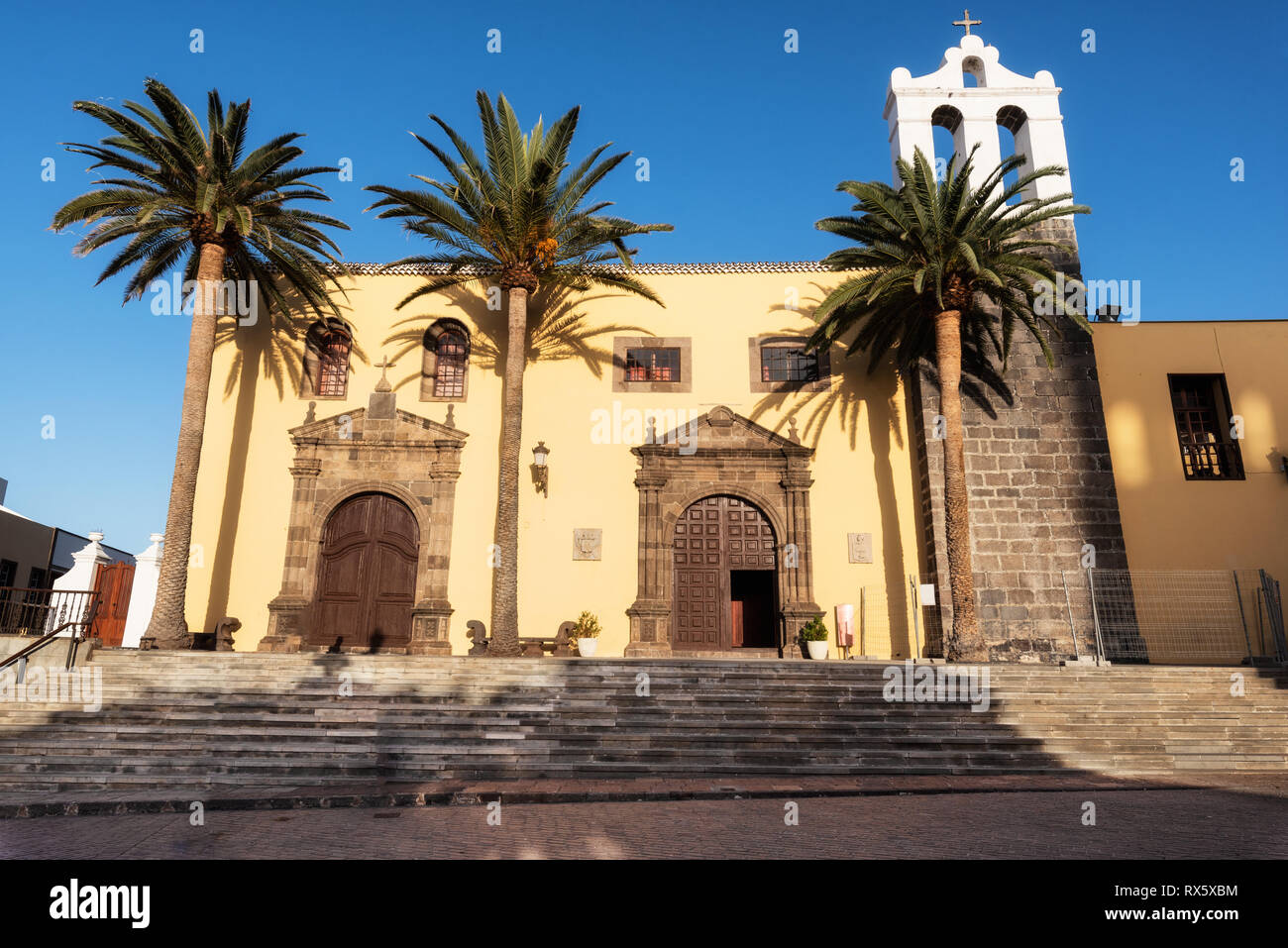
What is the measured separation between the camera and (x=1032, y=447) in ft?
51.0

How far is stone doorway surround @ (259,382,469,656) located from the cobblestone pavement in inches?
323

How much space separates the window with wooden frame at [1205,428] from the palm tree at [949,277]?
3878 millimetres

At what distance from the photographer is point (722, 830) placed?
20.5ft

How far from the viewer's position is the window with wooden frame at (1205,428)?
16.1m

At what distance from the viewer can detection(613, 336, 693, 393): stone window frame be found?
661 inches

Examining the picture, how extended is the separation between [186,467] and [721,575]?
9.99m

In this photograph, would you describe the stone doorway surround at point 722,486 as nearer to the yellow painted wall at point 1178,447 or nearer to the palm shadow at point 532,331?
the palm shadow at point 532,331

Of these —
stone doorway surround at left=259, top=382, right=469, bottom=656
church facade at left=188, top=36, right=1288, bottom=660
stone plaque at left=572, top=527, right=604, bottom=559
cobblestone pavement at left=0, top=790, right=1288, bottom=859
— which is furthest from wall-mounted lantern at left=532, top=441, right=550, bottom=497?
→ cobblestone pavement at left=0, top=790, right=1288, bottom=859

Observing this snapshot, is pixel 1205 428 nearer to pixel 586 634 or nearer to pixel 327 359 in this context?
pixel 586 634

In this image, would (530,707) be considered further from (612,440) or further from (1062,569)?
(1062,569)

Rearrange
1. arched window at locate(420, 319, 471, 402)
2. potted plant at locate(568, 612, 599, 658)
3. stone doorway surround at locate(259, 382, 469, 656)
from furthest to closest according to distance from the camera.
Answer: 1. arched window at locate(420, 319, 471, 402)
2. stone doorway surround at locate(259, 382, 469, 656)
3. potted plant at locate(568, 612, 599, 658)

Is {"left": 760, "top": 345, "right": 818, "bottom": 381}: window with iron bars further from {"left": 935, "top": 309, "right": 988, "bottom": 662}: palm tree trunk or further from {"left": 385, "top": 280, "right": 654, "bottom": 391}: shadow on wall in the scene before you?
{"left": 935, "top": 309, "right": 988, "bottom": 662}: palm tree trunk

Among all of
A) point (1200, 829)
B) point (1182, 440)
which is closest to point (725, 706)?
point (1200, 829)

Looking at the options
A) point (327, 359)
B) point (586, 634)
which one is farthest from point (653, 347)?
point (327, 359)
